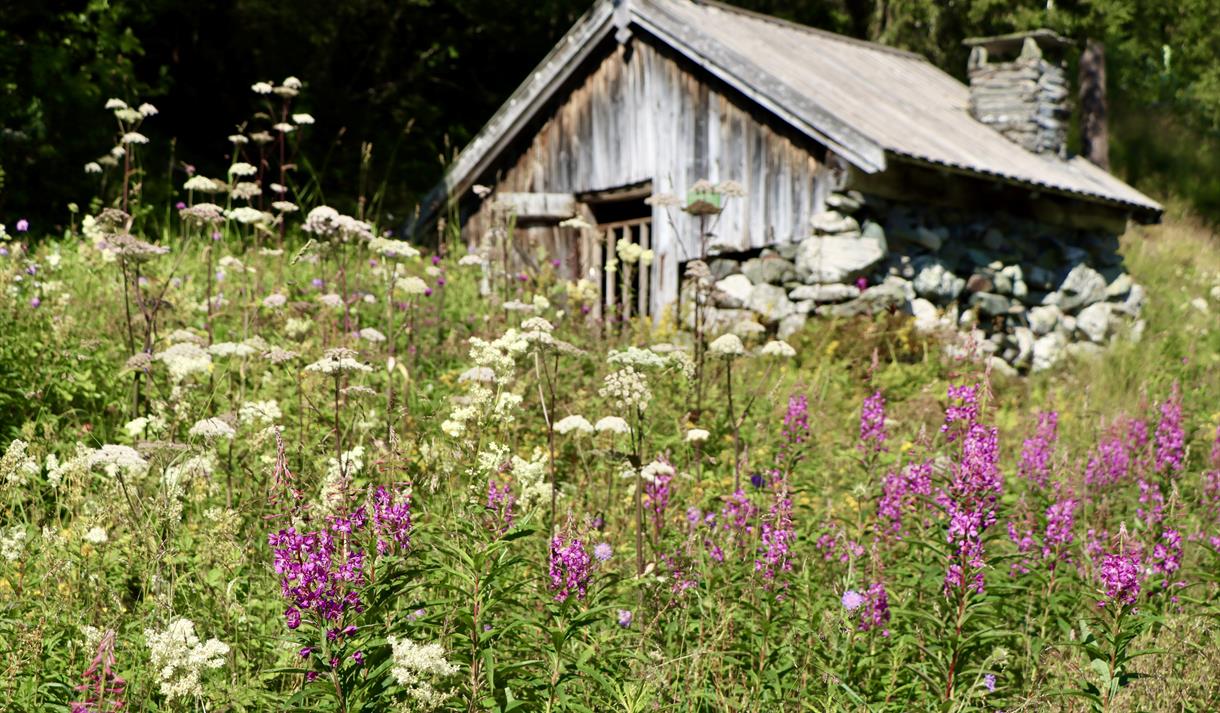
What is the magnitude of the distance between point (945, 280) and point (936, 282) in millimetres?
192

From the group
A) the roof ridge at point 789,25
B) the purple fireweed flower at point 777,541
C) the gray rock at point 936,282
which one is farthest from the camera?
the roof ridge at point 789,25

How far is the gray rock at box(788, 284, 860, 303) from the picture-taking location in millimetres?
10188

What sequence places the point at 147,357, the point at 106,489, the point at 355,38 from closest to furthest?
the point at 106,489
the point at 147,357
the point at 355,38

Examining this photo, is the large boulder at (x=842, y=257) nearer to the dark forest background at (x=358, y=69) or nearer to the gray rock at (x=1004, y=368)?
the gray rock at (x=1004, y=368)

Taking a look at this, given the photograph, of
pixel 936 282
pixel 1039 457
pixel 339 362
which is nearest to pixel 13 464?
pixel 339 362

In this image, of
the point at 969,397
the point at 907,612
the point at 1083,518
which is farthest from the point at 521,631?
the point at 1083,518

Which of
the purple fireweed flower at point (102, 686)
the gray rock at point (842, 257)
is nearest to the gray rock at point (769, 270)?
the gray rock at point (842, 257)

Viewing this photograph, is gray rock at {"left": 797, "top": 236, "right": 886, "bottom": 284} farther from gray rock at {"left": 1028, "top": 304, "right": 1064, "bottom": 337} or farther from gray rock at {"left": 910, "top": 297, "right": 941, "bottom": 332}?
gray rock at {"left": 1028, "top": 304, "right": 1064, "bottom": 337}

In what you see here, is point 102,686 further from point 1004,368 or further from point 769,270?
point 1004,368

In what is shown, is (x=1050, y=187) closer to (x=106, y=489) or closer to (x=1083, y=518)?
(x=1083, y=518)

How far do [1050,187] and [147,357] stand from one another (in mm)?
9511

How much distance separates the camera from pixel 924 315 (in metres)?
10.7

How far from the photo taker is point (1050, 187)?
37.6 feet

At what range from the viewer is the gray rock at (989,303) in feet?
37.7
